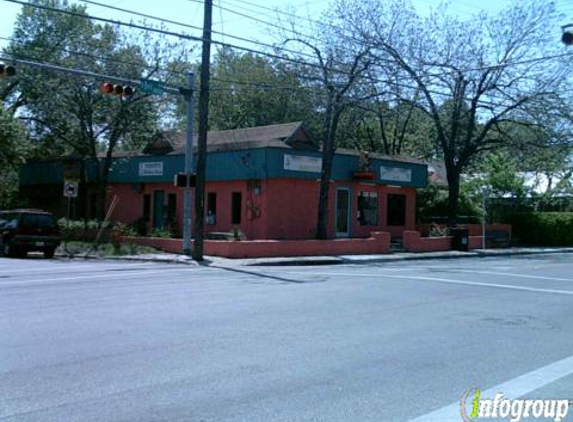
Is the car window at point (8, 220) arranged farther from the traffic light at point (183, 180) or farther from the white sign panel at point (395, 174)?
the white sign panel at point (395, 174)

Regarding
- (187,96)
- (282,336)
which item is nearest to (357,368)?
(282,336)

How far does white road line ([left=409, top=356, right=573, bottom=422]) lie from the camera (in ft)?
19.6

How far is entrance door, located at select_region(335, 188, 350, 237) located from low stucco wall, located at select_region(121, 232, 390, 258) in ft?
9.14

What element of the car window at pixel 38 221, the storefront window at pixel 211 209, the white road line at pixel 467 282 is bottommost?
the white road line at pixel 467 282

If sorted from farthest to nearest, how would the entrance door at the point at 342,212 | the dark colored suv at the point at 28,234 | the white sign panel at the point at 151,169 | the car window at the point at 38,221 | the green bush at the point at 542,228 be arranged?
the green bush at the point at 542,228 → the white sign panel at the point at 151,169 → the entrance door at the point at 342,212 → the car window at the point at 38,221 → the dark colored suv at the point at 28,234

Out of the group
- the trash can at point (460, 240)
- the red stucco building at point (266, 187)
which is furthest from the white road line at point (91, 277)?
the trash can at point (460, 240)

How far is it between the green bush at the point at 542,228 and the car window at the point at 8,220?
27663mm

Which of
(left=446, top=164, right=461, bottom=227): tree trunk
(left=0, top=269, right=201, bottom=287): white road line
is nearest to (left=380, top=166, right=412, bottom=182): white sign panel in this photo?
(left=446, top=164, right=461, bottom=227): tree trunk

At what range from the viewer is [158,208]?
34312mm

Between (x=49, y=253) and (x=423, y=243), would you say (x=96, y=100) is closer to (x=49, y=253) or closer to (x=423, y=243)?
(x=49, y=253)

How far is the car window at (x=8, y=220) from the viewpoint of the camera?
85.3 feet

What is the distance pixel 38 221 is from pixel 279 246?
30.4ft

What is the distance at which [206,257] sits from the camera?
2567cm

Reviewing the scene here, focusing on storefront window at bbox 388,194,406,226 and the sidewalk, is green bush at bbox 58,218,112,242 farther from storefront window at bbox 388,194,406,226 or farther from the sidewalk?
storefront window at bbox 388,194,406,226
